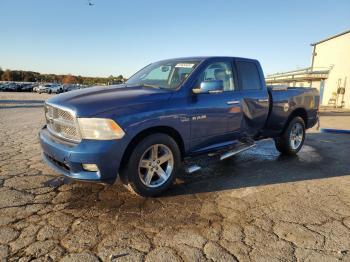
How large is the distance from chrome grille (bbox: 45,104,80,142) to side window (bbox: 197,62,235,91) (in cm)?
211

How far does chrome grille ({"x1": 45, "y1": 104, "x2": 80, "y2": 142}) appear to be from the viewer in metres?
3.62

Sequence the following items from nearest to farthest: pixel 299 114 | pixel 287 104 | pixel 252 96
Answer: pixel 252 96 → pixel 287 104 → pixel 299 114

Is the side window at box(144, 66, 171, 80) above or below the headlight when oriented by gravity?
above

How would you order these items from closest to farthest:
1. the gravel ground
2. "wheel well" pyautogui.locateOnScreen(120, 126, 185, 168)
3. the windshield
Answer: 1. the gravel ground
2. "wheel well" pyautogui.locateOnScreen(120, 126, 185, 168)
3. the windshield

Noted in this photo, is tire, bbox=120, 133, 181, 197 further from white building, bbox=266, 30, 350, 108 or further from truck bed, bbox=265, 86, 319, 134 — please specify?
white building, bbox=266, 30, 350, 108

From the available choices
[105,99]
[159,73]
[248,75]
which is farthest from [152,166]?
[248,75]

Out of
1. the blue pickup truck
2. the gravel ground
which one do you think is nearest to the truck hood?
the blue pickup truck

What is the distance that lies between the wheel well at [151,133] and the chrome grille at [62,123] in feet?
2.05

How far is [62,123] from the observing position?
3807 mm

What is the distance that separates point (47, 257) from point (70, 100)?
192 centimetres

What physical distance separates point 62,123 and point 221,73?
272cm

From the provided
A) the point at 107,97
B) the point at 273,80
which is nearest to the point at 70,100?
the point at 107,97

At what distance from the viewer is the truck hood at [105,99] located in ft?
11.7

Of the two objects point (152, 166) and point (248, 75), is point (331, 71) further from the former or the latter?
point (152, 166)
